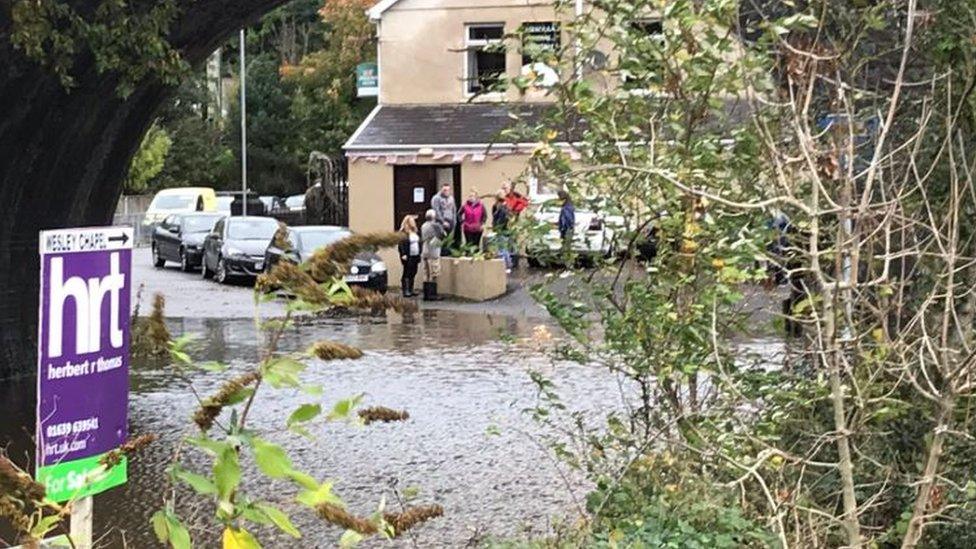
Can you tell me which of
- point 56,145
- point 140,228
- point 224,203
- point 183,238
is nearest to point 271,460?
point 56,145

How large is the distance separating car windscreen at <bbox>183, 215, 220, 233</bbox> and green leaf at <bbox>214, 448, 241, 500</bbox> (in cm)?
3251

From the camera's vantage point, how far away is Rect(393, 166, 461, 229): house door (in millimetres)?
32344

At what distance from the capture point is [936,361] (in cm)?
511

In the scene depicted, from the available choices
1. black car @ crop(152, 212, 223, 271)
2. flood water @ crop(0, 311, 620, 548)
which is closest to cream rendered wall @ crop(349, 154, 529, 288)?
black car @ crop(152, 212, 223, 271)

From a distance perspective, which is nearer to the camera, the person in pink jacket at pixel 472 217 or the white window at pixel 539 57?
the white window at pixel 539 57

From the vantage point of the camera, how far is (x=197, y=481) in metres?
3.07

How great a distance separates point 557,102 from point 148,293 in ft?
69.7

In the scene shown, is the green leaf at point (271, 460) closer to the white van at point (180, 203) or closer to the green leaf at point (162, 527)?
the green leaf at point (162, 527)

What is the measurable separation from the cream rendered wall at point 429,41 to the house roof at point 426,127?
0.39 m

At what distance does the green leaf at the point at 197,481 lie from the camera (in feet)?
9.88

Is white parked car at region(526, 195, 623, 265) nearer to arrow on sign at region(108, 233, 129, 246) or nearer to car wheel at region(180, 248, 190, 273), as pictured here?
arrow on sign at region(108, 233, 129, 246)

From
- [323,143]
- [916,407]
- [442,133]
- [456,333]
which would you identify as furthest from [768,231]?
[323,143]

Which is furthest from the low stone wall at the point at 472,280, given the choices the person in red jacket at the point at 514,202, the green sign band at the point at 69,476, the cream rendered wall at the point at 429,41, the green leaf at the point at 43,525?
the green leaf at the point at 43,525

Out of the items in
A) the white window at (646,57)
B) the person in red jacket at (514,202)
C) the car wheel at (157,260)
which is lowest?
the car wheel at (157,260)
